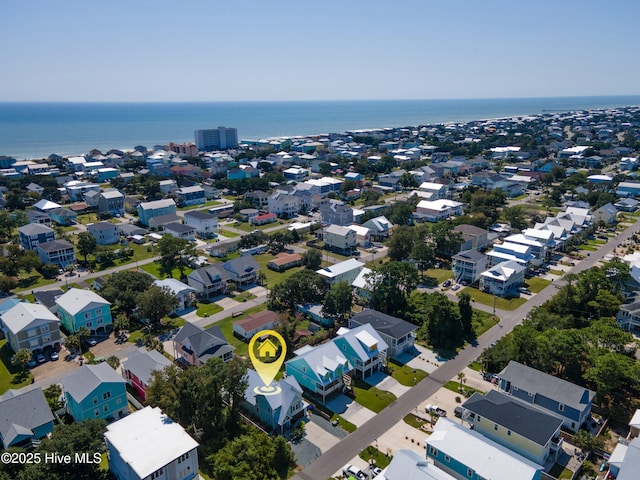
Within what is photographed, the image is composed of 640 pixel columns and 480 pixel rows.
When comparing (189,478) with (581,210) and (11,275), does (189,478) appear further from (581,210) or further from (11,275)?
(581,210)

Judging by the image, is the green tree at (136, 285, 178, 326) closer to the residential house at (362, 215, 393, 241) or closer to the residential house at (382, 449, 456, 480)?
the residential house at (382, 449, 456, 480)

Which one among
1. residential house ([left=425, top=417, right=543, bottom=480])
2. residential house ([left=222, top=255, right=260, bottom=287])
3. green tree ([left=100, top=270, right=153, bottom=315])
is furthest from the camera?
residential house ([left=222, top=255, right=260, bottom=287])

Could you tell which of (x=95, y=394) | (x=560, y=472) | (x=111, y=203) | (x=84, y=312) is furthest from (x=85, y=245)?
(x=560, y=472)

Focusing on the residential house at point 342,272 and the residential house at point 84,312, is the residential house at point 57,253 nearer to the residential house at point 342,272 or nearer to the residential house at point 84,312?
the residential house at point 84,312

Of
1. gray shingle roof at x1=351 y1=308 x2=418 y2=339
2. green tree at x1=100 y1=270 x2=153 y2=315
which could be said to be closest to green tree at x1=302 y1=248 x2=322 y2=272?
gray shingle roof at x1=351 y1=308 x2=418 y2=339

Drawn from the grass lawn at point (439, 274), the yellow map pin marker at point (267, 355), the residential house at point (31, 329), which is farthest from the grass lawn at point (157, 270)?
the grass lawn at point (439, 274)

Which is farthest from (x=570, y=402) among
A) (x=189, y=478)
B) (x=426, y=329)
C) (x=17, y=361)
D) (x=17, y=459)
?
(x=17, y=361)
